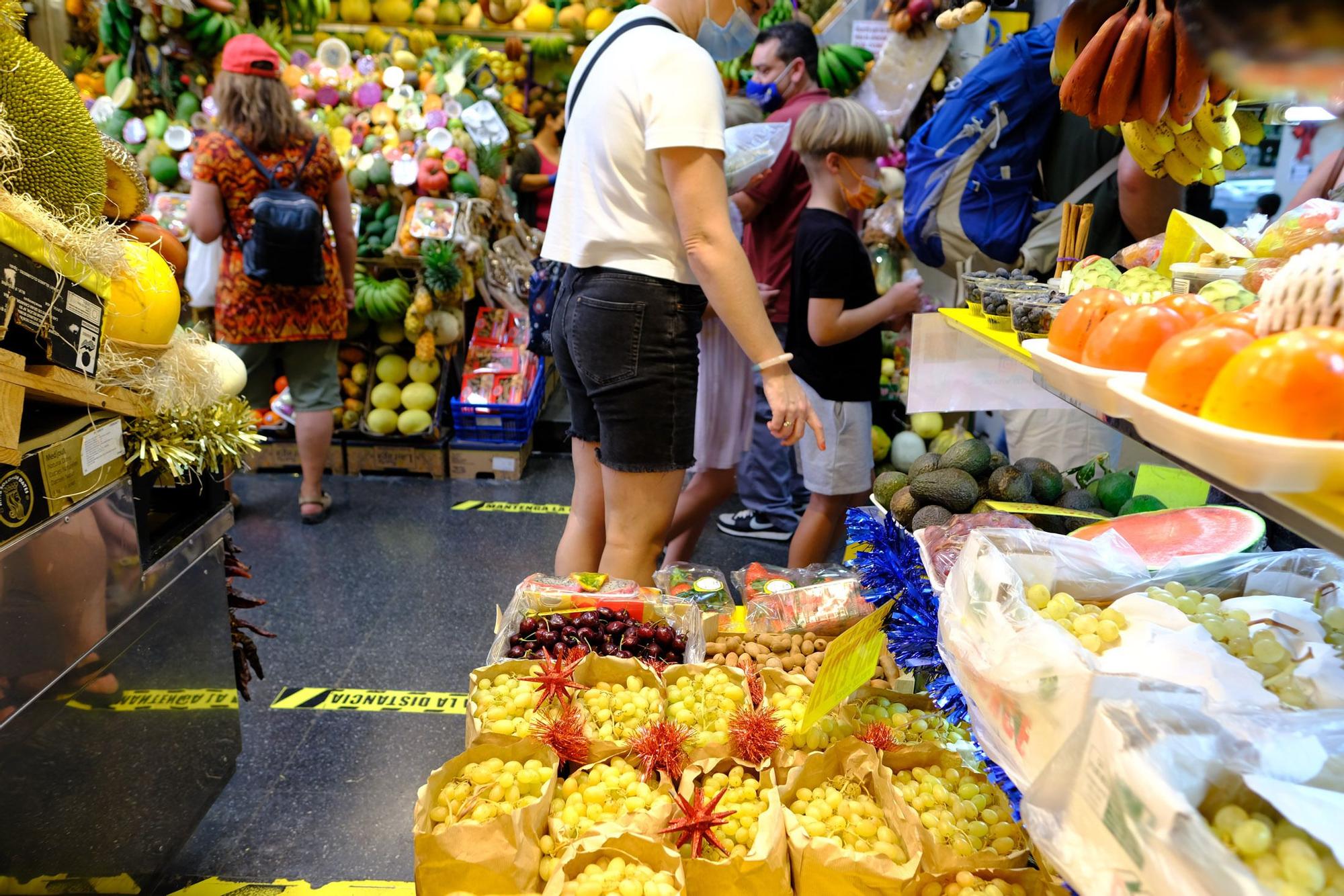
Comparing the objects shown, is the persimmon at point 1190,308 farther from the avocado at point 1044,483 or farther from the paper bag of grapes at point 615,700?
the avocado at point 1044,483

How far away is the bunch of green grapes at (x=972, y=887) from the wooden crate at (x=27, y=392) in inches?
55.3

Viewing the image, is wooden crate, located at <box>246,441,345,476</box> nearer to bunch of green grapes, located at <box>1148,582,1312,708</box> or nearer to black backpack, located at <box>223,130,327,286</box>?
black backpack, located at <box>223,130,327,286</box>

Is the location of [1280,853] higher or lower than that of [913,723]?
higher

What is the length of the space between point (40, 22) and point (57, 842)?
155 inches

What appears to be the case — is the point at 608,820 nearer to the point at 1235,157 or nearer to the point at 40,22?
the point at 1235,157

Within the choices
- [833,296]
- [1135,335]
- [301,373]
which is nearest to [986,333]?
[1135,335]

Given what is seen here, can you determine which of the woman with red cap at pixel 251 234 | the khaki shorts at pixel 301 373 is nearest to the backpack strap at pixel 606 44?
the woman with red cap at pixel 251 234

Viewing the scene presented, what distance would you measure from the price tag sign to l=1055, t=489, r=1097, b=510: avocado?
0.31 ft

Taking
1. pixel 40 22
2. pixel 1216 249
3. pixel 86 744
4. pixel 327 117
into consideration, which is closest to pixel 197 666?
pixel 86 744

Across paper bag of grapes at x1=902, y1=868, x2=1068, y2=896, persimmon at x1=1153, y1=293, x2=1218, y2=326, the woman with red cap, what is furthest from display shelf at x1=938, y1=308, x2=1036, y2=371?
the woman with red cap

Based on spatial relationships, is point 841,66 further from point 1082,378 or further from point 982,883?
point 982,883

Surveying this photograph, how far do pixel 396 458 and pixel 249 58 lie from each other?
6.80ft

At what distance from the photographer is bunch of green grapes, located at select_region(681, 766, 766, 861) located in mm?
1239

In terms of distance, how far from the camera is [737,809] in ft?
4.23
